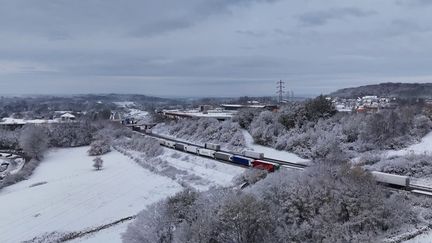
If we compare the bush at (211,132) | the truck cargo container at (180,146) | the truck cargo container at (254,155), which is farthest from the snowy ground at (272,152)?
the truck cargo container at (180,146)

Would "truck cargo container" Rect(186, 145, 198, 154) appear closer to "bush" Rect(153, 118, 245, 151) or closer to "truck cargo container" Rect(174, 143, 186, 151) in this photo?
"truck cargo container" Rect(174, 143, 186, 151)

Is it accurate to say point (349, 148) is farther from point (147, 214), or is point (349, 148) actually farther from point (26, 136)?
point (26, 136)

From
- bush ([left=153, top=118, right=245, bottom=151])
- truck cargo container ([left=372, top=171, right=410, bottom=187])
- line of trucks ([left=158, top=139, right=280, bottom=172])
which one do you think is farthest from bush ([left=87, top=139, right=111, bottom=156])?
truck cargo container ([left=372, top=171, right=410, bottom=187])

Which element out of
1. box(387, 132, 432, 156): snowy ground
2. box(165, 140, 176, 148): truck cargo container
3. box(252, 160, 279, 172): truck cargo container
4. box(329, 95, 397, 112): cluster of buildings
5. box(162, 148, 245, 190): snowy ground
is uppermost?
box(329, 95, 397, 112): cluster of buildings

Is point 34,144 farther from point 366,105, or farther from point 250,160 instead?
point 366,105

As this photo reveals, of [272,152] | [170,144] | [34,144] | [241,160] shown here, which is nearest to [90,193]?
[241,160]

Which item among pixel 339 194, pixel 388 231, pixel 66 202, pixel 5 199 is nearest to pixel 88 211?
pixel 66 202

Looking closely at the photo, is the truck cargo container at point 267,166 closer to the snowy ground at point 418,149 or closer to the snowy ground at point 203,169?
the snowy ground at point 203,169

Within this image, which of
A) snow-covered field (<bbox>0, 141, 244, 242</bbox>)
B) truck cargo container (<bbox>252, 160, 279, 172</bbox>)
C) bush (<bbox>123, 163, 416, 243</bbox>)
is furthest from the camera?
truck cargo container (<bbox>252, 160, 279, 172</bbox>)
